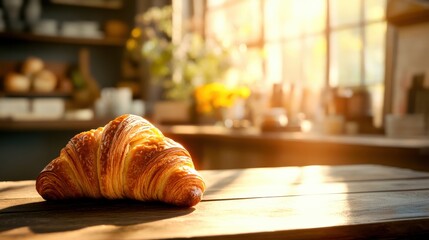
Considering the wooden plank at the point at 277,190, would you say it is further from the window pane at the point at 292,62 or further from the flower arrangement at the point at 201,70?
the window pane at the point at 292,62

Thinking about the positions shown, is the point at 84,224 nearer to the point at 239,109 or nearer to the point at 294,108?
the point at 239,109

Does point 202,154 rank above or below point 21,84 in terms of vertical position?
below

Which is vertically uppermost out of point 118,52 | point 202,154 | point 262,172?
point 118,52

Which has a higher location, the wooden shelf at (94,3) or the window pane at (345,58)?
the wooden shelf at (94,3)

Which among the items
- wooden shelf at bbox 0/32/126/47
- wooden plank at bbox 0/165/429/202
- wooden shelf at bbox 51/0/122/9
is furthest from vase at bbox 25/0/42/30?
wooden plank at bbox 0/165/429/202

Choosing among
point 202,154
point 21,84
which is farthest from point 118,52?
point 202,154

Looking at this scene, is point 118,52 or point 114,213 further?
point 118,52

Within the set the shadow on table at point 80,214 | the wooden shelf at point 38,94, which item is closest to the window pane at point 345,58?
the wooden shelf at point 38,94
